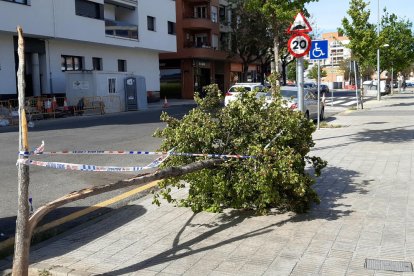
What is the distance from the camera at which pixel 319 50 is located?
14.5 meters

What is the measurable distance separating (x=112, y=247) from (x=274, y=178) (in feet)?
6.33

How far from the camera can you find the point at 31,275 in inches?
162

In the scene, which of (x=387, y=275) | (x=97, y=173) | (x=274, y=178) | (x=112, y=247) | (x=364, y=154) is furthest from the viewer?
(x=364, y=154)

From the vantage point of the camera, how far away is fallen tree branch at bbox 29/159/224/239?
3583 millimetres

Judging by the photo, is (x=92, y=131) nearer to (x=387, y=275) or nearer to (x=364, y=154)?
(x=364, y=154)

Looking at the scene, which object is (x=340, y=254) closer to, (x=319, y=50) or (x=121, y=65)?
(x=319, y=50)

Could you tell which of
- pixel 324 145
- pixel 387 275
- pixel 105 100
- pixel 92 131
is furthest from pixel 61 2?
pixel 387 275

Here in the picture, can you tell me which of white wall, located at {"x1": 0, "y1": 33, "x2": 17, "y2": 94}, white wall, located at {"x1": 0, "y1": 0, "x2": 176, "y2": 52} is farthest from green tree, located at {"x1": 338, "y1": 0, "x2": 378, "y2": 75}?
white wall, located at {"x1": 0, "y1": 33, "x2": 17, "y2": 94}

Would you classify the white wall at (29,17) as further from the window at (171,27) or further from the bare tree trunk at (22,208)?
the bare tree trunk at (22,208)

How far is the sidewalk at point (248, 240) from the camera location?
4160 millimetres

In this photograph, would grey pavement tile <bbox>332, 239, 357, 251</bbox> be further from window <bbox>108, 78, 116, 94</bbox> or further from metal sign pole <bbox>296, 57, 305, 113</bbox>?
window <bbox>108, 78, 116, 94</bbox>

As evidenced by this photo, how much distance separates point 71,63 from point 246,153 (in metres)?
27.8

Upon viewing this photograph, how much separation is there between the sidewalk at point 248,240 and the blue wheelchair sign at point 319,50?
7.88 metres

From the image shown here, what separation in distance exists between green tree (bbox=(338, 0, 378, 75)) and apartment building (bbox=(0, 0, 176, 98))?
52.0 feet
